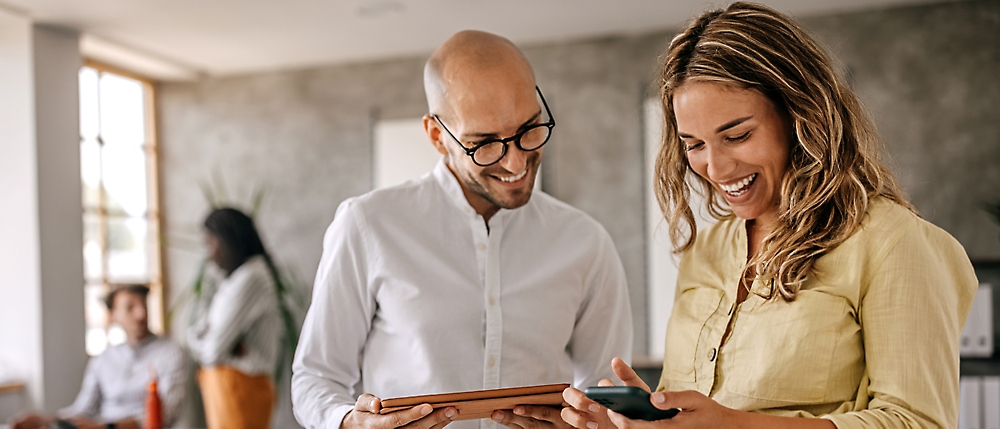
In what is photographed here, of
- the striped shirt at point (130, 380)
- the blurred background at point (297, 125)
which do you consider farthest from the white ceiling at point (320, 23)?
the striped shirt at point (130, 380)

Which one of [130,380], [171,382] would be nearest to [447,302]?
[171,382]

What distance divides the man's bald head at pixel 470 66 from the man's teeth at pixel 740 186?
551 mm

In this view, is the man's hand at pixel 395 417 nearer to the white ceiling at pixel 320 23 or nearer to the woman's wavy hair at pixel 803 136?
the woman's wavy hair at pixel 803 136

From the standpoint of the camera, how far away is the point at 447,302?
5.85 feet

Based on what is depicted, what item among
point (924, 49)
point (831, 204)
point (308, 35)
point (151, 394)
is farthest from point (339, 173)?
point (831, 204)

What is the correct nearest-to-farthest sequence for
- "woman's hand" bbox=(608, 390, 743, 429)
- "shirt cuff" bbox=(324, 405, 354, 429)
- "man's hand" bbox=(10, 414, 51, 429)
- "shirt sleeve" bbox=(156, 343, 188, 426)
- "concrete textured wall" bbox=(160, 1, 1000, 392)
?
Answer: "woman's hand" bbox=(608, 390, 743, 429) < "shirt cuff" bbox=(324, 405, 354, 429) < "man's hand" bbox=(10, 414, 51, 429) < "shirt sleeve" bbox=(156, 343, 188, 426) < "concrete textured wall" bbox=(160, 1, 1000, 392)

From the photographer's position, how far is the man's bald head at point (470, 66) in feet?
5.76

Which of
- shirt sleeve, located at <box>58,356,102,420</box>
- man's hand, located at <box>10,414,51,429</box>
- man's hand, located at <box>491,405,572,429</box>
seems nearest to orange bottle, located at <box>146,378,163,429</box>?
man's hand, located at <box>10,414,51,429</box>

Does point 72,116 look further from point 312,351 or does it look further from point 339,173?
point 312,351

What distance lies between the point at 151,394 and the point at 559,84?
312cm

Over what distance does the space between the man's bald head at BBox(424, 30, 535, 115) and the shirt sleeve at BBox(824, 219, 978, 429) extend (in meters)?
0.84

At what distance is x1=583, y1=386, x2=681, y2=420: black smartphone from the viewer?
1.10 metres

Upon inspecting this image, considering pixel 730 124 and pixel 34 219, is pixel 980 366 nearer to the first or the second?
pixel 730 124

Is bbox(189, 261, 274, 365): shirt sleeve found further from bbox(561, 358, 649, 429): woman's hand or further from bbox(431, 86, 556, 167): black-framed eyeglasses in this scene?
bbox(561, 358, 649, 429): woman's hand
